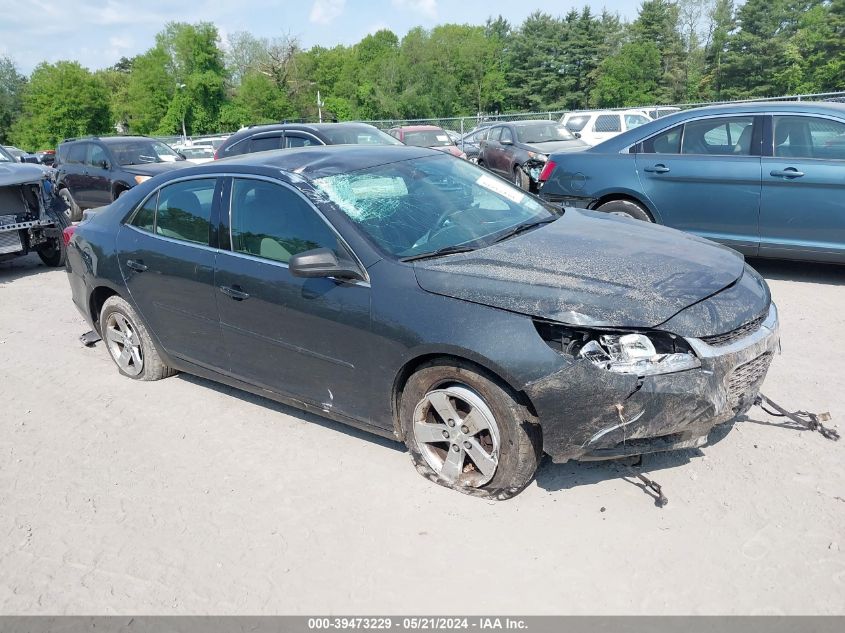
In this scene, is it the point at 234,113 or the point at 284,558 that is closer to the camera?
the point at 284,558

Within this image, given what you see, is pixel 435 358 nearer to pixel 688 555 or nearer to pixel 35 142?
pixel 688 555

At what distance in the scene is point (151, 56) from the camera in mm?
74625

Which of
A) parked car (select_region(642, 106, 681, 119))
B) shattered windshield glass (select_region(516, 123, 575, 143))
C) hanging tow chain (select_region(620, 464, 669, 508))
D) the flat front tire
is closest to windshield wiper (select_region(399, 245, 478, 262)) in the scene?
the flat front tire

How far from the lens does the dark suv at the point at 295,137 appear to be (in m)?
10.3

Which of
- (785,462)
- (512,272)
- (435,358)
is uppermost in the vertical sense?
(512,272)

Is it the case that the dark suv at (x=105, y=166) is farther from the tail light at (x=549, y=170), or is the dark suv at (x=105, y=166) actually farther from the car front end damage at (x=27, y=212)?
the tail light at (x=549, y=170)

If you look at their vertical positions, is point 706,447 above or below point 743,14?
below

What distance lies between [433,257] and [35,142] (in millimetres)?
66672

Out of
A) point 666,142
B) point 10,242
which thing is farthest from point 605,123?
point 10,242

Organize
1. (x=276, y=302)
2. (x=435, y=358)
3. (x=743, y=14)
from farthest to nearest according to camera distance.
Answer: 1. (x=743, y=14)
2. (x=276, y=302)
3. (x=435, y=358)

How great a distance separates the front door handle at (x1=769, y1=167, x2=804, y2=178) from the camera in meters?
6.46

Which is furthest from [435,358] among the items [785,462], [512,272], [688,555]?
[785,462]

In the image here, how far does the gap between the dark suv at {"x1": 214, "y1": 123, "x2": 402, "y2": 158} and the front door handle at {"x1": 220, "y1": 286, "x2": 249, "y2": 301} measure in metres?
6.30

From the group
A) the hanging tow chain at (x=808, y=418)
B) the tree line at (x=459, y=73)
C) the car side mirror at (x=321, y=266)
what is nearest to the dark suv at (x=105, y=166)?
the car side mirror at (x=321, y=266)
